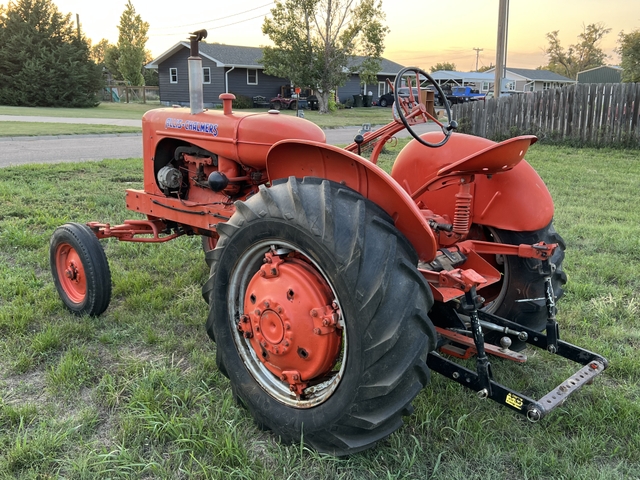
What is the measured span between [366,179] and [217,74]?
34.8m

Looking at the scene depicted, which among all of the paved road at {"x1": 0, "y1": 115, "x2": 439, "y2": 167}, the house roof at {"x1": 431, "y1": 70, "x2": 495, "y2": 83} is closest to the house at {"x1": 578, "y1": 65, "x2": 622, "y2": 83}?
the house roof at {"x1": 431, "y1": 70, "x2": 495, "y2": 83}

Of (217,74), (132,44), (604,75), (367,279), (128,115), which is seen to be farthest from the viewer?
(604,75)

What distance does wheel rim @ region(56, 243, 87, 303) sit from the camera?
3395 mm

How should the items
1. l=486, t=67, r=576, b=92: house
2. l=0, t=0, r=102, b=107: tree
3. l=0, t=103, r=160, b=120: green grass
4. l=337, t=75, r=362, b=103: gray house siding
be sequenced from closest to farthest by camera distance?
l=0, t=103, r=160, b=120: green grass
l=0, t=0, r=102, b=107: tree
l=337, t=75, r=362, b=103: gray house siding
l=486, t=67, r=576, b=92: house

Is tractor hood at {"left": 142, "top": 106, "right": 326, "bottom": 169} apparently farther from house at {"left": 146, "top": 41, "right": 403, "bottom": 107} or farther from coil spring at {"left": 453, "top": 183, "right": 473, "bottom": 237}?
house at {"left": 146, "top": 41, "right": 403, "bottom": 107}

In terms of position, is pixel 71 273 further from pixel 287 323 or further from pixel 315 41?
pixel 315 41

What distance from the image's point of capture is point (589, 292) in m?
3.76

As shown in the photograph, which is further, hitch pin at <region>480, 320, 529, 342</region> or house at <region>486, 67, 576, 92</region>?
house at <region>486, 67, 576, 92</region>

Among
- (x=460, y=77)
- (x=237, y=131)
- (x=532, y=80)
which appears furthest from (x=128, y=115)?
(x=532, y=80)

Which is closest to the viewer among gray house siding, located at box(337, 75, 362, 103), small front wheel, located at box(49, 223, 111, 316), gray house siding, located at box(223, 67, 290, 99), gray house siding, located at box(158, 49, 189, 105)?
small front wheel, located at box(49, 223, 111, 316)

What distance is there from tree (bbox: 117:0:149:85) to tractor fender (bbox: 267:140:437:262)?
45580mm

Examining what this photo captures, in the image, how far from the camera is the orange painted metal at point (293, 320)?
78.8 inches

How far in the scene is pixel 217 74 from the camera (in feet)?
113

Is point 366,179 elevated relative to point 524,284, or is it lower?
elevated
